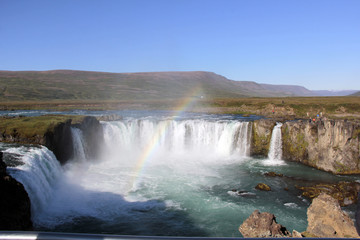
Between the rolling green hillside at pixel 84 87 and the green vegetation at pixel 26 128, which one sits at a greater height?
the rolling green hillside at pixel 84 87

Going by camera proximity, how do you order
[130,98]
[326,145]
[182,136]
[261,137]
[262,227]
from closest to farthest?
1. [262,227]
2. [326,145]
3. [261,137]
4. [182,136]
5. [130,98]

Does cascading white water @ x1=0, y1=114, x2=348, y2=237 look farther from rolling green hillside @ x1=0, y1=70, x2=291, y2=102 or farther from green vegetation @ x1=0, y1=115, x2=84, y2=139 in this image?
rolling green hillside @ x1=0, y1=70, x2=291, y2=102

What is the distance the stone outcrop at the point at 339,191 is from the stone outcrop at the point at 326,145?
5.19m

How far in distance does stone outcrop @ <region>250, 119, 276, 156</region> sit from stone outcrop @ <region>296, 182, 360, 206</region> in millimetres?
10538

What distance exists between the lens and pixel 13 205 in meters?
11.2

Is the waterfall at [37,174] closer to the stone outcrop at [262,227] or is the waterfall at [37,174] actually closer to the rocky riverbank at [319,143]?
the stone outcrop at [262,227]

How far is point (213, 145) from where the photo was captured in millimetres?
33531

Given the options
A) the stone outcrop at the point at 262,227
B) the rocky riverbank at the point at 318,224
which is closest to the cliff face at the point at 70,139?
the stone outcrop at the point at 262,227

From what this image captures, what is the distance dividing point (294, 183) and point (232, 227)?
32.1 feet

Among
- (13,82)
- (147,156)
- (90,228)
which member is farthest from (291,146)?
(13,82)

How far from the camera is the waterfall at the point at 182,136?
3206cm

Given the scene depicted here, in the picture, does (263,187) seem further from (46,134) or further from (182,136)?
(46,134)

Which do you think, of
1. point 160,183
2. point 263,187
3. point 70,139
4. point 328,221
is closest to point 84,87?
point 70,139

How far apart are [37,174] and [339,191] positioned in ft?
67.3
